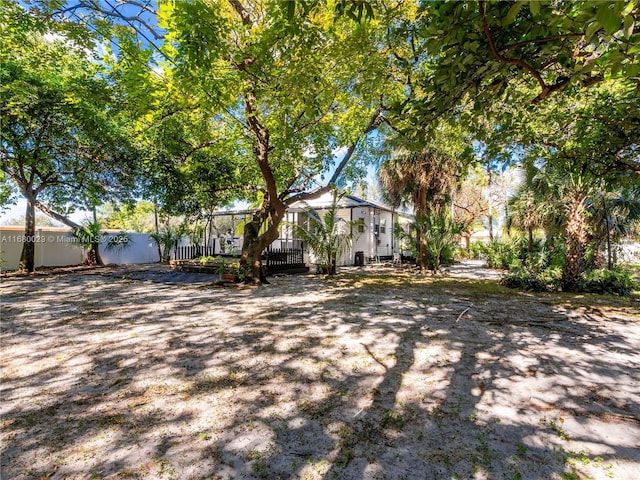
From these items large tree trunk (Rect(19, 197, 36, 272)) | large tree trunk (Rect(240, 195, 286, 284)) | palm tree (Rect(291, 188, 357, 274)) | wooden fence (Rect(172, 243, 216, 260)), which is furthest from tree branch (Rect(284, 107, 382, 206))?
large tree trunk (Rect(19, 197, 36, 272))

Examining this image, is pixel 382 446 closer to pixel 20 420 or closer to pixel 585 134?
pixel 20 420

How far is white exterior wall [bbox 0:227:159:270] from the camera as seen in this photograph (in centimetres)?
1328

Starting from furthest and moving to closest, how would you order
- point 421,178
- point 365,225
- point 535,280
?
point 365,225 → point 421,178 → point 535,280

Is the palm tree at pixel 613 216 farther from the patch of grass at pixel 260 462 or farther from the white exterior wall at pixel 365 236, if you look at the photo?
the patch of grass at pixel 260 462

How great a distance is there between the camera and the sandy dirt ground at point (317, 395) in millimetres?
2006

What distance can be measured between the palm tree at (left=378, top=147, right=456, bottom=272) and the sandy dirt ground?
9034 mm

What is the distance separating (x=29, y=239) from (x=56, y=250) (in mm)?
3127

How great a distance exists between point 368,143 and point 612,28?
1171 cm

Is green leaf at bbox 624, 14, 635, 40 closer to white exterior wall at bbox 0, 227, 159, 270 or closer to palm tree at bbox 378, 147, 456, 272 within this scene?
palm tree at bbox 378, 147, 456, 272

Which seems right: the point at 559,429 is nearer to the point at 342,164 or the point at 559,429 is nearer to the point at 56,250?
the point at 342,164

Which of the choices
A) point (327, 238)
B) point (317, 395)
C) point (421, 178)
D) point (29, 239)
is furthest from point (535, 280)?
point (29, 239)

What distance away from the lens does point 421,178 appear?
13938 mm

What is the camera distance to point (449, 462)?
2.01 meters

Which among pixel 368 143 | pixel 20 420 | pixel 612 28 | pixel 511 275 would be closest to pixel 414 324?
pixel 612 28
